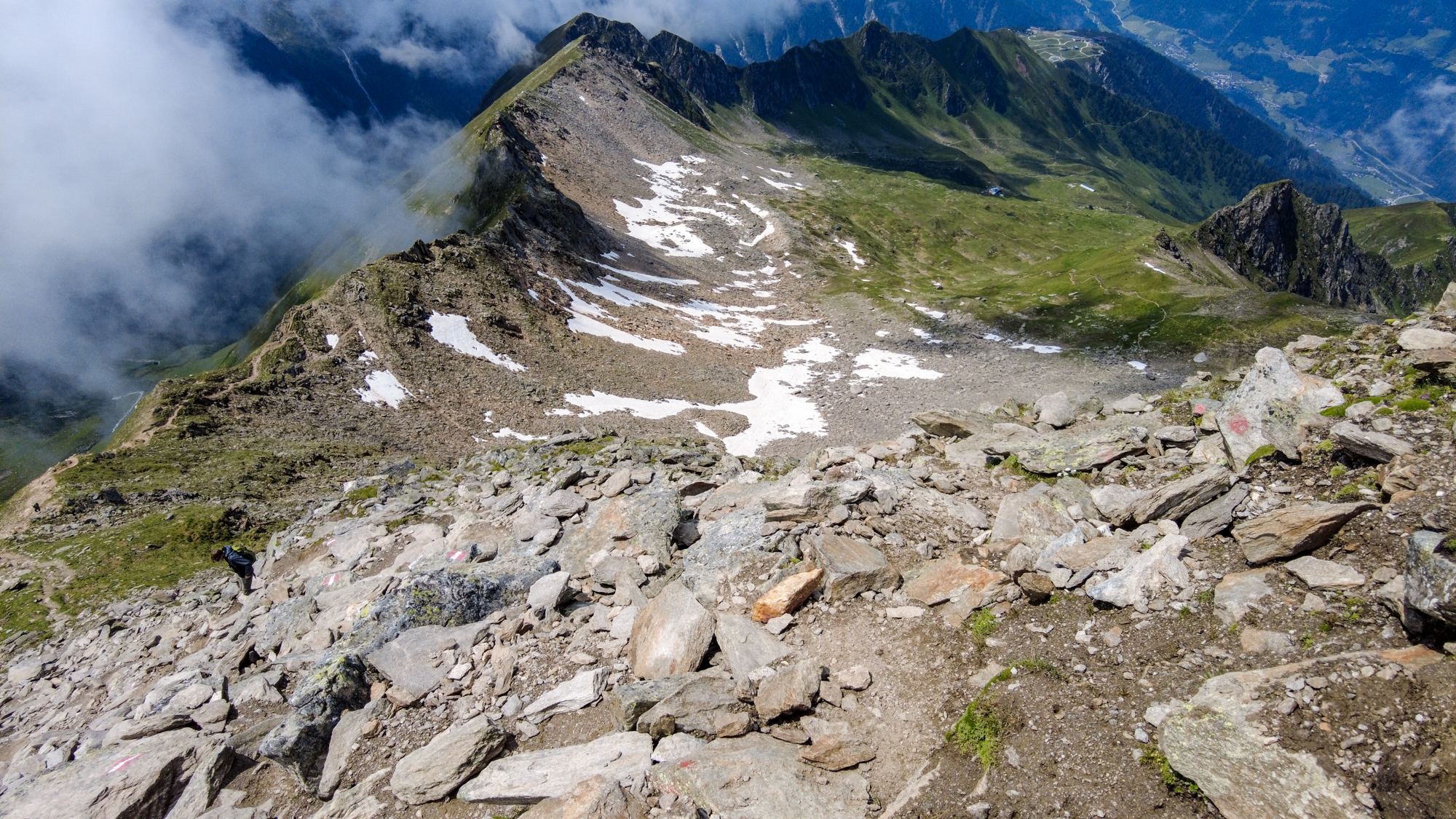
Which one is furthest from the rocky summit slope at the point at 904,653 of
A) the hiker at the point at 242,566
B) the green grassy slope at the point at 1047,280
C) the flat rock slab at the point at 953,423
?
the green grassy slope at the point at 1047,280

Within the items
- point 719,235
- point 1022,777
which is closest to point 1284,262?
point 719,235

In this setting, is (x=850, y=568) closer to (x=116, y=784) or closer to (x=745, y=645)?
(x=745, y=645)

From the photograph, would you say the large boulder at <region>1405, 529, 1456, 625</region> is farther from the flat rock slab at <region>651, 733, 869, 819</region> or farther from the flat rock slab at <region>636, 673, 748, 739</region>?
the flat rock slab at <region>636, 673, 748, 739</region>

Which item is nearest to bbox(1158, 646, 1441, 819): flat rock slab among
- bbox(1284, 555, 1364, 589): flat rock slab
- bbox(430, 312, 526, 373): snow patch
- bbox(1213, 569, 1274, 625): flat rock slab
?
bbox(1213, 569, 1274, 625): flat rock slab

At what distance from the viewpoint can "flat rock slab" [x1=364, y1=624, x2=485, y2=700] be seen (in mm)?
10195

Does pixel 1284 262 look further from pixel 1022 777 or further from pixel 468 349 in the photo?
pixel 1022 777

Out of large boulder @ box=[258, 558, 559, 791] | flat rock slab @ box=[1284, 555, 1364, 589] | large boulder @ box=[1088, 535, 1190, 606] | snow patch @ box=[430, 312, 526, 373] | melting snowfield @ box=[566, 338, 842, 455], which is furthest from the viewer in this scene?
snow patch @ box=[430, 312, 526, 373]

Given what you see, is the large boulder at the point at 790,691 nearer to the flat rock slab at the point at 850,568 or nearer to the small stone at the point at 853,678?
the small stone at the point at 853,678

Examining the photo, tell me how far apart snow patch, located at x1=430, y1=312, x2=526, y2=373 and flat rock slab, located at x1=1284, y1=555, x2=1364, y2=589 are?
153 ft

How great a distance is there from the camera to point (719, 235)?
370ft

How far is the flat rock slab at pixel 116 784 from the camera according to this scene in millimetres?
9211

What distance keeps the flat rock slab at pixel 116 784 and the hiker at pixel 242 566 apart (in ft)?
29.3

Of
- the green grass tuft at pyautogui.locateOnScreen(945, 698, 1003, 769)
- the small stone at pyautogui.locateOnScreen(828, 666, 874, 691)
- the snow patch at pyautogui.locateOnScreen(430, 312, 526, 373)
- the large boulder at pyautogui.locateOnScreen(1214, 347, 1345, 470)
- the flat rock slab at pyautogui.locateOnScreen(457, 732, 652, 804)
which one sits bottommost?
the small stone at pyautogui.locateOnScreen(828, 666, 874, 691)

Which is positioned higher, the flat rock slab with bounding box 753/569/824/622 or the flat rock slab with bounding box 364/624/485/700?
the flat rock slab with bounding box 364/624/485/700
